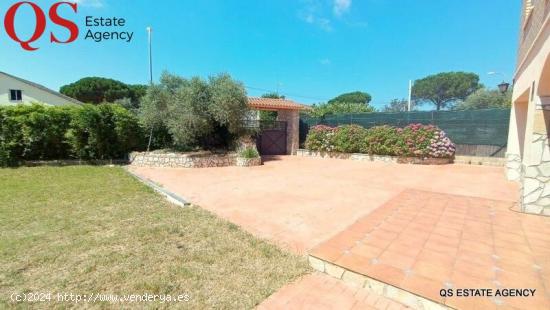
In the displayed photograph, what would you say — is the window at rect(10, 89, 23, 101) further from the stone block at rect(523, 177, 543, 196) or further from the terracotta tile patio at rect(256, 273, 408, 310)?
the stone block at rect(523, 177, 543, 196)

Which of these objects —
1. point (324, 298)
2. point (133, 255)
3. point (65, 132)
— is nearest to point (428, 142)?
point (324, 298)

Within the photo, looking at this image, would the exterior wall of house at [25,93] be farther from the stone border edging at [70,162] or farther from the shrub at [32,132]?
the stone border edging at [70,162]

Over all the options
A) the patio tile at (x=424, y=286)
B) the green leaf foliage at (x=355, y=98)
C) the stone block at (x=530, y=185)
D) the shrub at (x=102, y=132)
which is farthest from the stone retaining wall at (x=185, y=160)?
the green leaf foliage at (x=355, y=98)

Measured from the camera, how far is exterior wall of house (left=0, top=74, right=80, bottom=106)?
23.9m

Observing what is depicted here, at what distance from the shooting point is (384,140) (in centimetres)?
1164

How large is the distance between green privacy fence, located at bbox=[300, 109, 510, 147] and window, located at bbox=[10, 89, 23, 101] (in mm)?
32181

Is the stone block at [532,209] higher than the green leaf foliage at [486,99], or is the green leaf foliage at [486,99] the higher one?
the green leaf foliage at [486,99]

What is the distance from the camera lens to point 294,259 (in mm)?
2885

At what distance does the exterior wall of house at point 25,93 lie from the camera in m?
23.9

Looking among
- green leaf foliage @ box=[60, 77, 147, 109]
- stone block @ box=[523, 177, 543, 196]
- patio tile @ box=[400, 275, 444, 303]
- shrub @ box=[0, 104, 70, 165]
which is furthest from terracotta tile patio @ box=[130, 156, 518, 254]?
green leaf foliage @ box=[60, 77, 147, 109]

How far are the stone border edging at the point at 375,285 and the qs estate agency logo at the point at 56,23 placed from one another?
9.56m

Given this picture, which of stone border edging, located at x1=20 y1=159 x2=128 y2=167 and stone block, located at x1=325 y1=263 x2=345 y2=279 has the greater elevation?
stone border edging, located at x1=20 y1=159 x2=128 y2=167

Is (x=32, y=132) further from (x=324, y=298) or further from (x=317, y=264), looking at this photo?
(x=324, y=298)

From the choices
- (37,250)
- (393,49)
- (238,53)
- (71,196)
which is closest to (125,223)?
(37,250)
